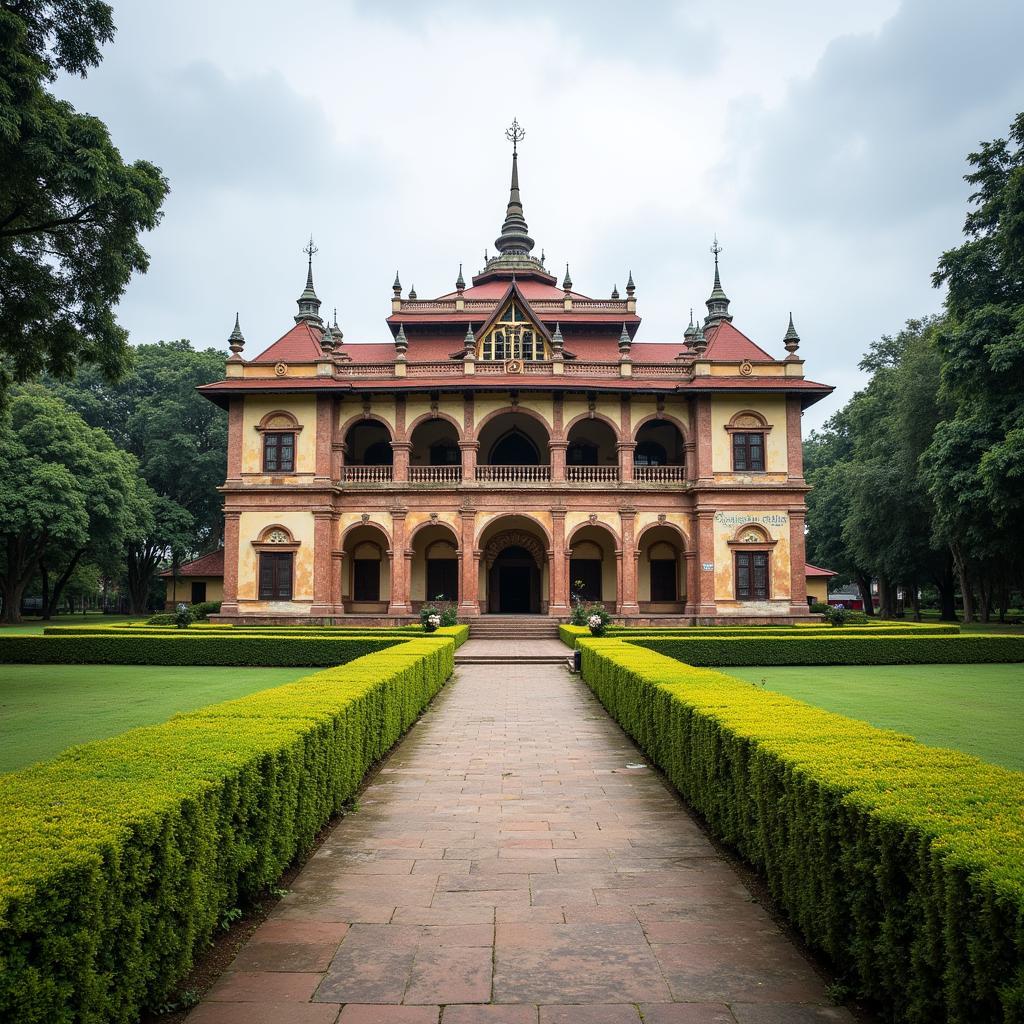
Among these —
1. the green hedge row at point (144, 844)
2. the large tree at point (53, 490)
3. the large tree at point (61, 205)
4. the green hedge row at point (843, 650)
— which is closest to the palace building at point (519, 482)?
the green hedge row at point (843, 650)

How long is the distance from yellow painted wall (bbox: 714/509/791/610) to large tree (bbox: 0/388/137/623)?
27.8 m

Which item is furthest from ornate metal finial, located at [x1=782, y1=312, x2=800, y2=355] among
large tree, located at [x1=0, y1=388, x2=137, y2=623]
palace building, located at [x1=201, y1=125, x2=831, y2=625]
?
large tree, located at [x1=0, y1=388, x2=137, y2=623]

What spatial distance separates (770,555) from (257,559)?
19.8m

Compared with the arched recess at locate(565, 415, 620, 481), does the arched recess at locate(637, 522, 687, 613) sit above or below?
below

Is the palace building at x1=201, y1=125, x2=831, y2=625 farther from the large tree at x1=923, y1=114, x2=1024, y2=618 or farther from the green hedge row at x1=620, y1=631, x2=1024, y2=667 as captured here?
the green hedge row at x1=620, y1=631, x2=1024, y2=667

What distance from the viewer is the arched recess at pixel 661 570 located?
33.7 metres

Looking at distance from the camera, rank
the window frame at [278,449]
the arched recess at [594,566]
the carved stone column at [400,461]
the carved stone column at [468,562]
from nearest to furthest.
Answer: the carved stone column at [468,562]
the window frame at [278,449]
the carved stone column at [400,461]
the arched recess at [594,566]

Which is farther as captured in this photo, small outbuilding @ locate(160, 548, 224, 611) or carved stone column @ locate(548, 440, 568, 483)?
small outbuilding @ locate(160, 548, 224, 611)

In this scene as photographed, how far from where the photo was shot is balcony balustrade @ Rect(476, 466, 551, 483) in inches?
1277

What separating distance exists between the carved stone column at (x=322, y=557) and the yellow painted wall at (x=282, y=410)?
6.45ft

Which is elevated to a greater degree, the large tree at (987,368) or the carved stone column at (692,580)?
the large tree at (987,368)

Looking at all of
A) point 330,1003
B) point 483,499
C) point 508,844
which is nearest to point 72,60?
point 508,844

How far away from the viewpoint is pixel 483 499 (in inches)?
1270

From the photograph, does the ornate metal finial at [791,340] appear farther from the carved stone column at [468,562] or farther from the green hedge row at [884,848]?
the green hedge row at [884,848]
